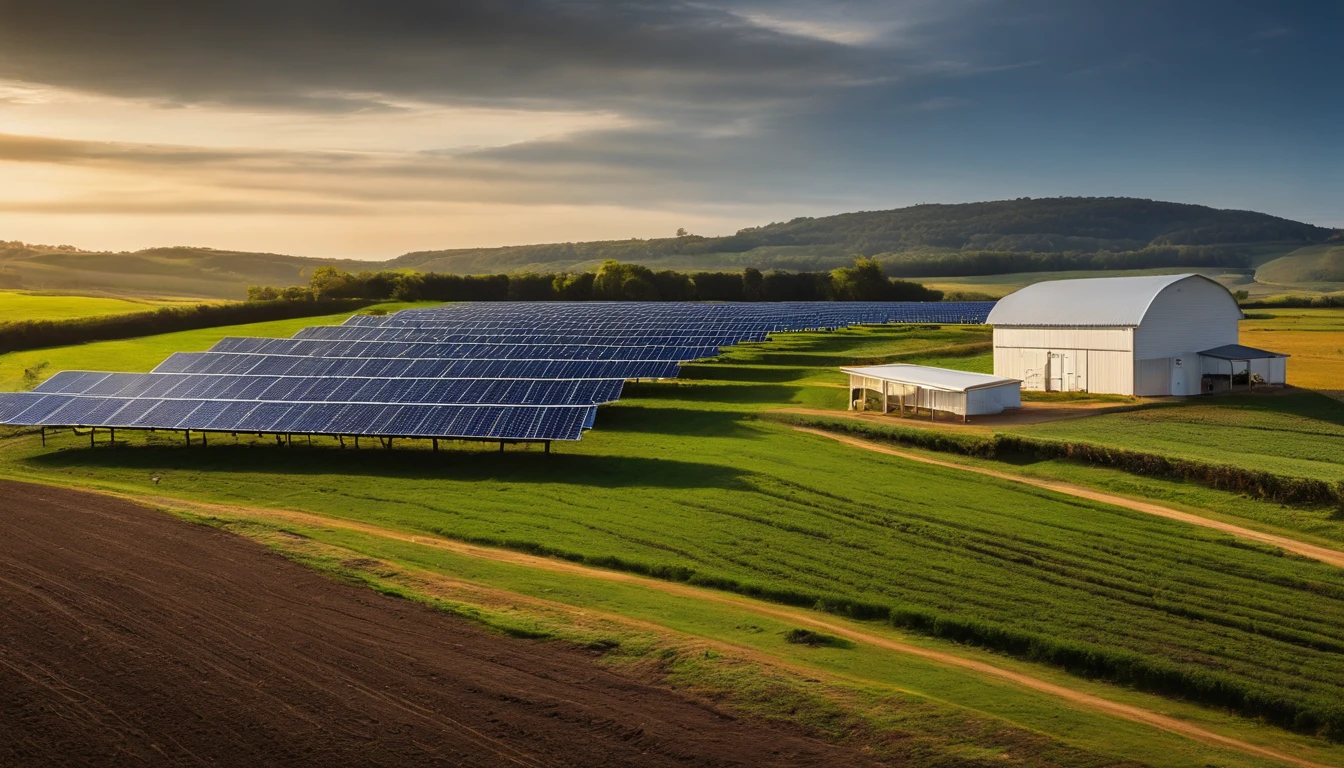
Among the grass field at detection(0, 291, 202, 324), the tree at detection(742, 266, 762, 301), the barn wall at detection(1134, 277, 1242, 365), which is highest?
the tree at detection(742, 266, 762, 301)

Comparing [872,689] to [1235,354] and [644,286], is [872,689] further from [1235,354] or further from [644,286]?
[644,286]

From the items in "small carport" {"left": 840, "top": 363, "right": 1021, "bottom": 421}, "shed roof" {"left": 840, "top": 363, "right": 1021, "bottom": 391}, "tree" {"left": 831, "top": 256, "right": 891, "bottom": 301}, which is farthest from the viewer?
"tree" {"left": 831, "top": 256, "right": 891, "bottom": 301}

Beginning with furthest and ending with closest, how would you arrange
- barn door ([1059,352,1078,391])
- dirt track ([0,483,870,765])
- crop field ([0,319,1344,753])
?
barn door ([1059,352,1078,391]) < crop field ([0,319,1344,753]) < dirt track ([0,483,870,765])

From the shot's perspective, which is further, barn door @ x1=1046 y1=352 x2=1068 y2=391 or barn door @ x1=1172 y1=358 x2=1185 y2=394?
barn door @ x1=1046 y1=352 x2=1068 y2=391

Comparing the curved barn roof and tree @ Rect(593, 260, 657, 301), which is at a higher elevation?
tree @ Rect(593, 260, 657, 301)

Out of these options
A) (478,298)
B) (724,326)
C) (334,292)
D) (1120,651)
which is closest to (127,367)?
(724,326)

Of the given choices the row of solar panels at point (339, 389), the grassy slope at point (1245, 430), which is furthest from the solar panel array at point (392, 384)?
the grassy slope at point (1245, 430)

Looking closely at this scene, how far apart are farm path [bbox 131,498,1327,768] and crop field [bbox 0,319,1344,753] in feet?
1.78

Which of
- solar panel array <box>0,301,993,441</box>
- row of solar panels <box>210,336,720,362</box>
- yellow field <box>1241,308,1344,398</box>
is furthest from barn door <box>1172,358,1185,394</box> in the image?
row of solar panels <box>210,336,720,362</box>

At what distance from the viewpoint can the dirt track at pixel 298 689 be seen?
13695 millimetres

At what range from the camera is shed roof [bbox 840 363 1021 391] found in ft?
149

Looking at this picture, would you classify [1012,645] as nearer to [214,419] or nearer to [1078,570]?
[1078,570]

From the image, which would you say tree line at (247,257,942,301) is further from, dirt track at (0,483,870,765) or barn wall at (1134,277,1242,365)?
dirt track at (0,483,870,765)

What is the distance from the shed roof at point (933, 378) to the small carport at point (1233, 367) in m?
11.1
